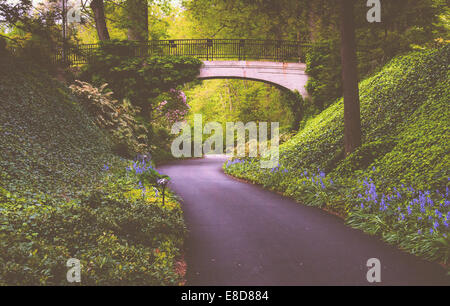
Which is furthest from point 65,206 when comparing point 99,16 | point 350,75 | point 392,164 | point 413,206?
point 99,16

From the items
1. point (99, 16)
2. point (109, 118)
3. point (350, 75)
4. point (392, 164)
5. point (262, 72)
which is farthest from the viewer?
point (99, 16)

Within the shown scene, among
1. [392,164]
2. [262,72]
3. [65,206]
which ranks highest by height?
[262,72]

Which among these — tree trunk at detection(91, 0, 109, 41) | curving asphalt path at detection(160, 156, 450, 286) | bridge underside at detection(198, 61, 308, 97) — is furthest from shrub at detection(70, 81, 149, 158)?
tree trunk at detection(91, 0, 109, 41)

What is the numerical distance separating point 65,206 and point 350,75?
8.81 m

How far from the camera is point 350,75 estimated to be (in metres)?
10.4

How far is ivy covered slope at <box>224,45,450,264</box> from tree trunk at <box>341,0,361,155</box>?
610 mm

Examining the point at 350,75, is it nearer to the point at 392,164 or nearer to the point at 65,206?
the point at 392,164

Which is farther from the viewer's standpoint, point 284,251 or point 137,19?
point 137,19

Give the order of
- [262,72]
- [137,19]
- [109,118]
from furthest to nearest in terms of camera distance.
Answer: [137,19], [262,72], [109,118]

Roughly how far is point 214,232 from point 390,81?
36.2 ft

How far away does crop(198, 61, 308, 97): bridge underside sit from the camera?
20531 millimetres

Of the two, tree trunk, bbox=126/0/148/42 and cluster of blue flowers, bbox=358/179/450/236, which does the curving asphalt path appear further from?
tree trunk, bbox=126/0/148/42
